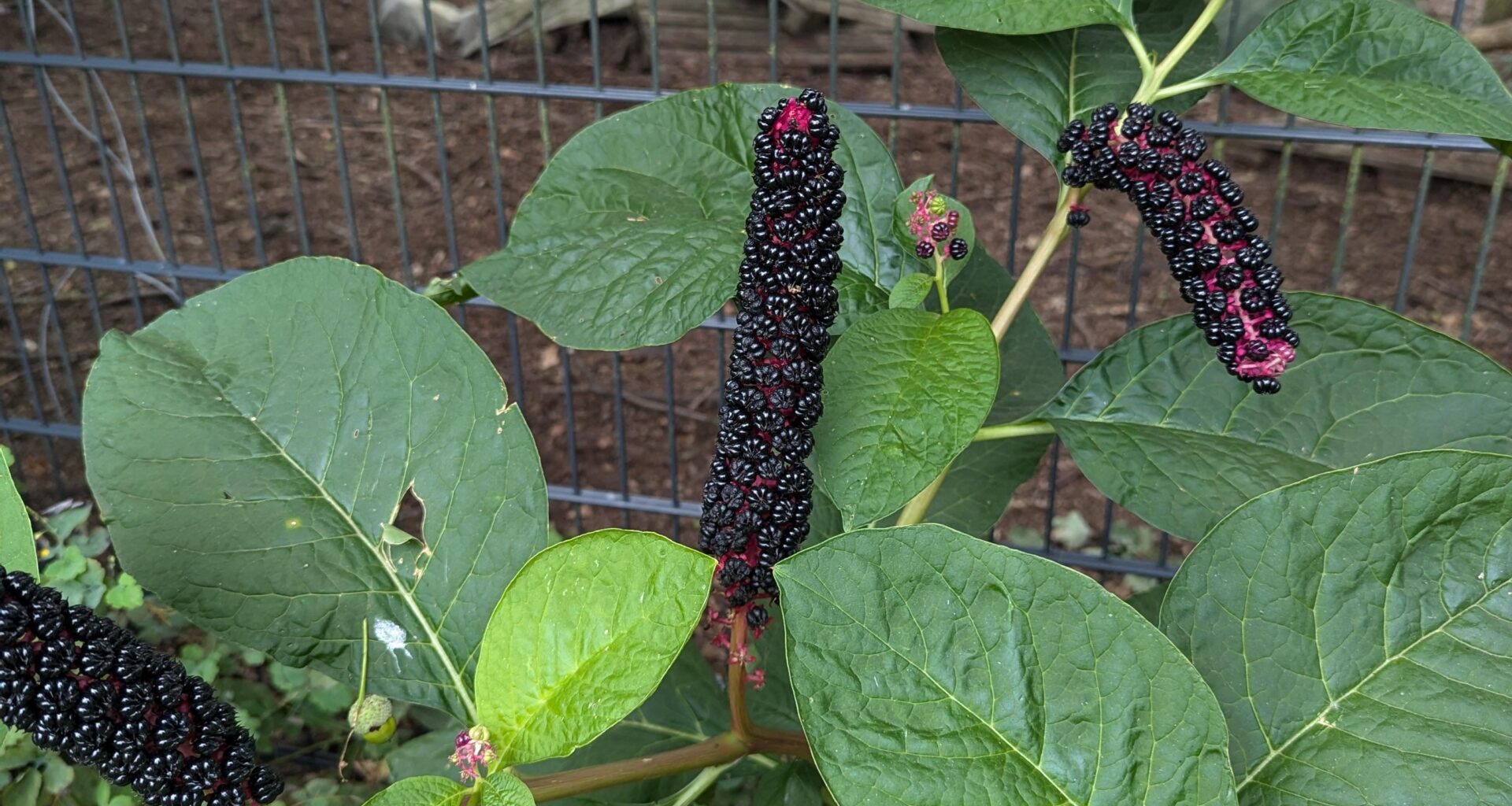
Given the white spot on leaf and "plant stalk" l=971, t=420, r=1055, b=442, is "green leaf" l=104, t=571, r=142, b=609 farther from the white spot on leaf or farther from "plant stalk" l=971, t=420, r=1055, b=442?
"plant stalk" l=971, t=420, r=1055, b=442

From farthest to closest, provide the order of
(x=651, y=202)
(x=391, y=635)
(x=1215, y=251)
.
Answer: (x=651, y=202) < (x=391, y=635) < (x=1215, y=251)

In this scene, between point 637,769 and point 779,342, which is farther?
point 637,769

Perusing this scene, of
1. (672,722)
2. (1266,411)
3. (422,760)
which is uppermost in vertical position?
(1266,411)

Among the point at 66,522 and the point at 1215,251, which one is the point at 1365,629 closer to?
the point at 1215,251

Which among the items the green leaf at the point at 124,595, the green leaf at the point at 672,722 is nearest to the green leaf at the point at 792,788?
the green leaf at the point at 672,722

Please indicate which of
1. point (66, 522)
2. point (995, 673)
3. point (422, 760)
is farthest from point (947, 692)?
point (66, 522)

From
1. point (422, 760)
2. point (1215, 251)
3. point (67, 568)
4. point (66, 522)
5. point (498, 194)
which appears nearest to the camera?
point (1215, 251)

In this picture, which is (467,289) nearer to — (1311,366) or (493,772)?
(493,772)
